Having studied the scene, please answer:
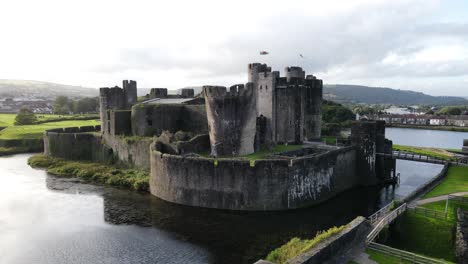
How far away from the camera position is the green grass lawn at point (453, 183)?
1925cm

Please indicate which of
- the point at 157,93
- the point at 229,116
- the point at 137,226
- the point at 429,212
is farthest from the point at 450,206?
the point at 157,93

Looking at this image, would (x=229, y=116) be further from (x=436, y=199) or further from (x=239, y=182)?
(x=436, y=199)

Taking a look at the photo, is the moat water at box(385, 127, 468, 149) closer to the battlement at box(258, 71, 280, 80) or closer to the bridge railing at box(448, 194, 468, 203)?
the battlement at box(258, 71, 280, 80)

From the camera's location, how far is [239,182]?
20438 millimetres

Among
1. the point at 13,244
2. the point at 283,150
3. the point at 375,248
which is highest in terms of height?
the point at 283,150

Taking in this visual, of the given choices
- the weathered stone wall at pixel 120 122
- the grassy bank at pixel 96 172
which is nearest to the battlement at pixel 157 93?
the weathered stone wall at pixel 120 122

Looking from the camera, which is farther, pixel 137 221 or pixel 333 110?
pixel 333 110

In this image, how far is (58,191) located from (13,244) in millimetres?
8827

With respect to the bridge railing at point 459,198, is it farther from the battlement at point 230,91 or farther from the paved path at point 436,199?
the battlement at point 230,91

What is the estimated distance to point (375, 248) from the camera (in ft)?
39.8

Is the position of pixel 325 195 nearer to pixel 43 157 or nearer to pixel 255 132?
pixel 255 132

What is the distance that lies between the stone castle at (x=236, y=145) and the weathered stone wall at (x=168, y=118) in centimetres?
8

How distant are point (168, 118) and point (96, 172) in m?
7.00

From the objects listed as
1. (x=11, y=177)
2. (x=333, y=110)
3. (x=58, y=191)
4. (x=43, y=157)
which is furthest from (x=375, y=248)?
(x=333, y=110)
